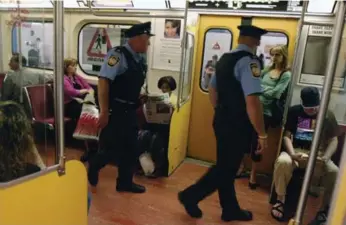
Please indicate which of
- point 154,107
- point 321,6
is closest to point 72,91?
point 154,107

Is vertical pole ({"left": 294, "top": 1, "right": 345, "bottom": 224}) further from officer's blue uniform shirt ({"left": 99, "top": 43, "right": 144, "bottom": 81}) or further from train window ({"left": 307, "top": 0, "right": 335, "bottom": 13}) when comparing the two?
train window ({"left": 307, "top": 0, "right": 335, "bottom": 13})

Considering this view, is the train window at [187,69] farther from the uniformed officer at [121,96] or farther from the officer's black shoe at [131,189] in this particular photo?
the officer's black shoe at [131,189]

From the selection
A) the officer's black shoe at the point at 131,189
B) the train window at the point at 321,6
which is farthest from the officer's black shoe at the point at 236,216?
the train window at the point at 321,6

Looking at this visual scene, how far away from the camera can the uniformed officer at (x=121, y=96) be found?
2609mm

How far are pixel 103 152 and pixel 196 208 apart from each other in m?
0.97

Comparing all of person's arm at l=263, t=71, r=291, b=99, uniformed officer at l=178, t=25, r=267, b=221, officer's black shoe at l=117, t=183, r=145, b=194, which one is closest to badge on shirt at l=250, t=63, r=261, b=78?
uniformed officer at l=178, t=25, r=267, b=221

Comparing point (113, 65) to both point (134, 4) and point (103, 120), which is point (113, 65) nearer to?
point (103, 120)

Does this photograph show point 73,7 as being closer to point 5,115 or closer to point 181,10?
point 181,10

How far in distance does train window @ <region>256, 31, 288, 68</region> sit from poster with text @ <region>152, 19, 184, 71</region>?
996mm

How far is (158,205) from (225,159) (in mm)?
851

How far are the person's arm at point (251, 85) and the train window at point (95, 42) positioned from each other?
2586 mm

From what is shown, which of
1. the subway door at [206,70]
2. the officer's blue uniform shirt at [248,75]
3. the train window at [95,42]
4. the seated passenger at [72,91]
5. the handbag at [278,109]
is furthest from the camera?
the train window at [95,42]

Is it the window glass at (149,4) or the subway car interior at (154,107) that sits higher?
the window glass at (149,4)

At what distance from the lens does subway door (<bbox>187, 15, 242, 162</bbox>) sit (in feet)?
12.2
